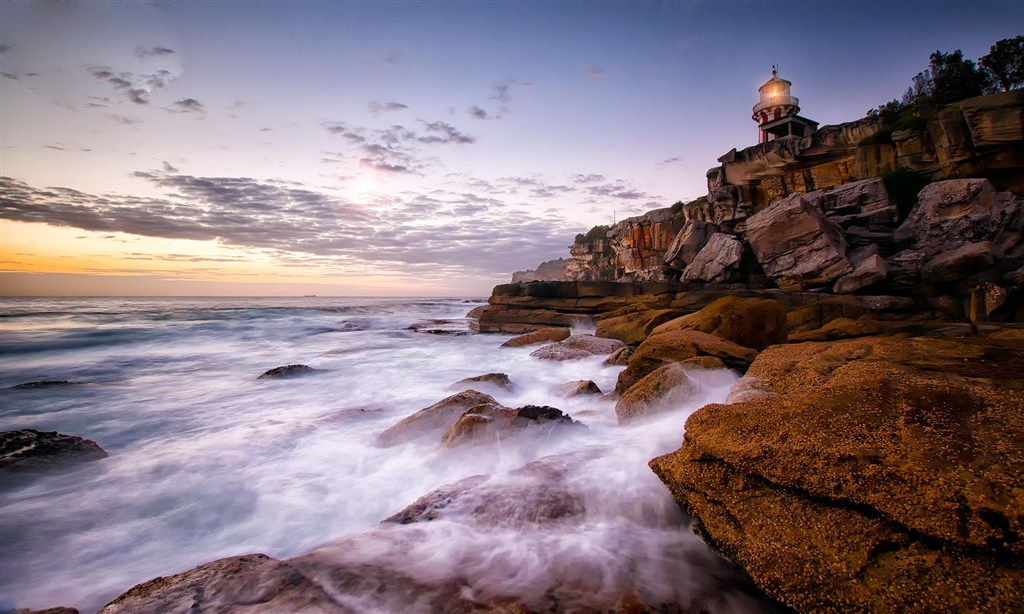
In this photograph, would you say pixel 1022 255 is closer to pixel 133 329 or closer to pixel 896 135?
pixel 896 135

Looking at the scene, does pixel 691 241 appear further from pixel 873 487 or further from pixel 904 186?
pixel 873 487

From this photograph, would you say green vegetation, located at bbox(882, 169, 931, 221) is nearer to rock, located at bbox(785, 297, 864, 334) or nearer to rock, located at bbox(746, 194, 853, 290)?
rock, located at bbox(746, 194, 853, 290)

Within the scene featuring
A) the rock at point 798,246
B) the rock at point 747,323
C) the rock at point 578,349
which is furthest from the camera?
the rock at point 798,246

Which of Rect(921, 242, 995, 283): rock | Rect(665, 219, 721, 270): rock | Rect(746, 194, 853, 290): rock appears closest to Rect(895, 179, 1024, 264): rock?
Rect(921, 242, 995, 283): rock

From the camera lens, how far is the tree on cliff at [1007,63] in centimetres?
2369

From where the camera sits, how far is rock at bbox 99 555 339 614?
2020 millimetres

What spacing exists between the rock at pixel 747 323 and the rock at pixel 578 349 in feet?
8.57

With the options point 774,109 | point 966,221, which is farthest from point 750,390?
point 774,109

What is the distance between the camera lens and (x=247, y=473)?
172 inches

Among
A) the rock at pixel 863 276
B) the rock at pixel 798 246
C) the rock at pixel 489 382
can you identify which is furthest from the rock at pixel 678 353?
the rock at pixel 798 246

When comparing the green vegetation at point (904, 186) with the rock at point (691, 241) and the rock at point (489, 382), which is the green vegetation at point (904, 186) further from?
the rock at point (489, 382)

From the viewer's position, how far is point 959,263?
10.7 metres

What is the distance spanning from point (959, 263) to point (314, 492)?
608 inches

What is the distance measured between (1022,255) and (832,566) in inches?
676
